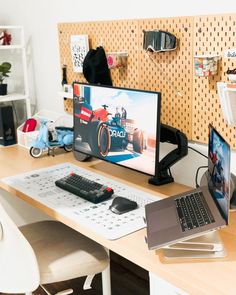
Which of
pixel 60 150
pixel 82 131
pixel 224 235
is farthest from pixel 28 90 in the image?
pixel 224 235

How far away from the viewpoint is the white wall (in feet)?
6.59

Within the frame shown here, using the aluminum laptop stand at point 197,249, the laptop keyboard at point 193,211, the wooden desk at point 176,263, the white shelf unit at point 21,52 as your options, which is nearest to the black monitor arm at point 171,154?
the wooden desk at point 176,263

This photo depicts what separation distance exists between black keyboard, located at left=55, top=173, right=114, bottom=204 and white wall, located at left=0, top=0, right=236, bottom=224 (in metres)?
0.47

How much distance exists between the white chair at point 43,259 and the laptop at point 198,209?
1.37ft

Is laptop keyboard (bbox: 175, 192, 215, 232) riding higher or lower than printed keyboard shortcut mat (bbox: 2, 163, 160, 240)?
higher

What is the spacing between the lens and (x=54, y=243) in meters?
2.02

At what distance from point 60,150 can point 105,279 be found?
0.85 meters

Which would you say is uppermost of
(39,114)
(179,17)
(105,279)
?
(179,17)

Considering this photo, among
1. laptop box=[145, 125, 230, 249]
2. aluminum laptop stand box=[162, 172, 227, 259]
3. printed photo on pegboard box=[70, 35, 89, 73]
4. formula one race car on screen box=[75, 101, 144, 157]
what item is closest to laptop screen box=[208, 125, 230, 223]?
laptop box=[145, 125, 230, 249]

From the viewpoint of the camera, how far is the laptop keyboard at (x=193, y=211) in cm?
141

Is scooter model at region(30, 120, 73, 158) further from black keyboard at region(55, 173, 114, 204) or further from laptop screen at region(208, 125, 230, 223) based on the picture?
laptop screen at region(208, 125, 230, 223)

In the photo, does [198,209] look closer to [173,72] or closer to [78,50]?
[173,72]

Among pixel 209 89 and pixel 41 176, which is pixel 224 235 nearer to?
pixel 209 89

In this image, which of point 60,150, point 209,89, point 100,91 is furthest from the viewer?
point 60,150
